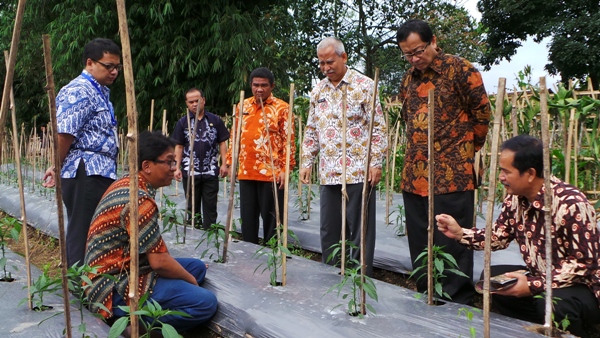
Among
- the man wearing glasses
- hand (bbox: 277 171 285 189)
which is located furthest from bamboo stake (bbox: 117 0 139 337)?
hand (bbox: 277 171 285 189)

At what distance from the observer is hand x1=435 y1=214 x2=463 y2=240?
7.36ft

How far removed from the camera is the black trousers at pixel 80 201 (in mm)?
2621

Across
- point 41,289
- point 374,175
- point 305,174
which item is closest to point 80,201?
point 41,289

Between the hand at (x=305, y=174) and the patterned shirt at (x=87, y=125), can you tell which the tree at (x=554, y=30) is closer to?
the hand at (x=305, y=174)

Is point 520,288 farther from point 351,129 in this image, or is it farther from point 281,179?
point 281,179

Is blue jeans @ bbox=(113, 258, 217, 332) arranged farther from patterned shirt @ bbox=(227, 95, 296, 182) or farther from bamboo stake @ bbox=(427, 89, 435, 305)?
patterned shirt @ bbox=(227, 95, 296, 182)

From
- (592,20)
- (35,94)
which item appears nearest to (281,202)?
(592,20)

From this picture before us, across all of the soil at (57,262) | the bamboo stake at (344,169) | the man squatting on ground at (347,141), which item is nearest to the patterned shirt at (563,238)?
the soil at (57,262)

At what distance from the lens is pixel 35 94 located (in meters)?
16.9

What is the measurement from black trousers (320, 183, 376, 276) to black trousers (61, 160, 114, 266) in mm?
1152

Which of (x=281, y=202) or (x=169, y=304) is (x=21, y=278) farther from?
(x=281, y=202)

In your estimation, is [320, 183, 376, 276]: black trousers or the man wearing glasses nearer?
the man wearing glasses

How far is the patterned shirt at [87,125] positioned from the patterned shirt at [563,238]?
1786 millimetres

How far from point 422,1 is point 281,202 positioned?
9.28 meters
